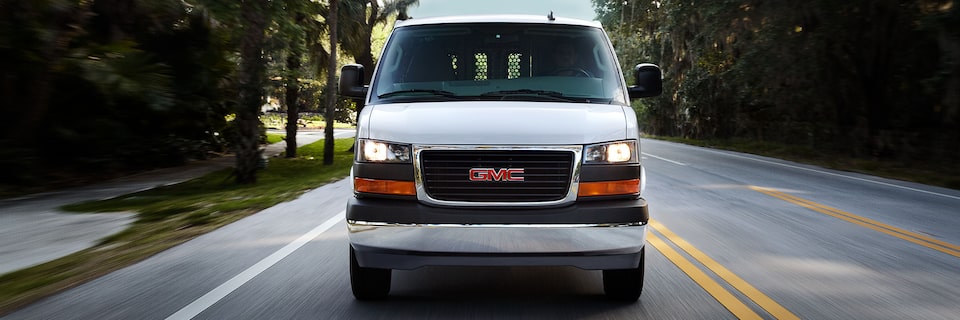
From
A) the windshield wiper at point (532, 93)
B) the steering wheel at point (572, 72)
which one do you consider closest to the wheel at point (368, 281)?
the windshield wiper at point (532, 93)

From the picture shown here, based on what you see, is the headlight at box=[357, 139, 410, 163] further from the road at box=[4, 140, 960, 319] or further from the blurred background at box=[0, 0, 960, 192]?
the blurred background at box=[0, 0, 960, 192]

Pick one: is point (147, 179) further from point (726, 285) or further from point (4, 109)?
point (726, 285)

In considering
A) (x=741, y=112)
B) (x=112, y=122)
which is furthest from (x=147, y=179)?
(x=741, y=112)

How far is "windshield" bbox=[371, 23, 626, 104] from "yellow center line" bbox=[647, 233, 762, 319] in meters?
1.42

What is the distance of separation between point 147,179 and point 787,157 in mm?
17991

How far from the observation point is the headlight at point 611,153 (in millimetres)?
4605

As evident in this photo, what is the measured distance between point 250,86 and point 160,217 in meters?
6.06

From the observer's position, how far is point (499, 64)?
19.2 ft

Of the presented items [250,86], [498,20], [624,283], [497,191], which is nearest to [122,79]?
[250,86]

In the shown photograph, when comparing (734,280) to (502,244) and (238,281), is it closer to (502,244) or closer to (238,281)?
(502,244)

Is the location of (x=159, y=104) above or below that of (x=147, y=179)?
above

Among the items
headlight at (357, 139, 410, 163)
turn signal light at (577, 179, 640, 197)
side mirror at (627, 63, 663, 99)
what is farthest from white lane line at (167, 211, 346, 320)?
side mirror at (627, 63, 663, 99)

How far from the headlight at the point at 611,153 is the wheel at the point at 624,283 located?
65 centimetres

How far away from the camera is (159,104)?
551 inches
